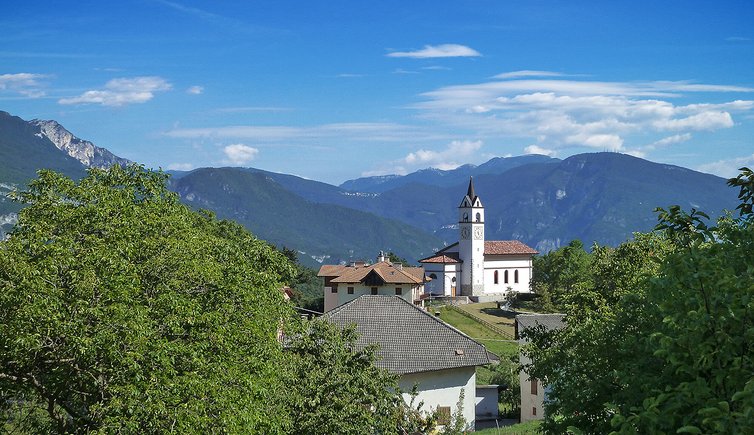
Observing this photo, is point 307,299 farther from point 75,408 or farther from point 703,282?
point 703,282

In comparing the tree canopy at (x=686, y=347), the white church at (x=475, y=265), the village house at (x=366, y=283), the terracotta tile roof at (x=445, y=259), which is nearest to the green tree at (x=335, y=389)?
the tree canopy at (x=686, y=347)

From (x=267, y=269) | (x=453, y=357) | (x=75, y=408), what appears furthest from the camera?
(x=453, y=357)

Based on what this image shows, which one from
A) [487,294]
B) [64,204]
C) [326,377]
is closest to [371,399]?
[326,377]

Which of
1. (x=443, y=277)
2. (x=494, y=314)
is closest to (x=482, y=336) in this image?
(x=494, y=314)

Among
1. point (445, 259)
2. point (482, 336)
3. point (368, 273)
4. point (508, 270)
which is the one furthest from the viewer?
point (508, 270)

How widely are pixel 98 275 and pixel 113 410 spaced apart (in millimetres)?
2805

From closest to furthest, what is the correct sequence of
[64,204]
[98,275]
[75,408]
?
[98,275], [75,408], [64,204]

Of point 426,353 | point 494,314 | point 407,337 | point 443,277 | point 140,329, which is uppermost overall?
point 140,329

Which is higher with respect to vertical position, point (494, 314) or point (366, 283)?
point (366, 283)

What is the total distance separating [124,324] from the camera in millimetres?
14695

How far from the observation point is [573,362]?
1900 centimetres

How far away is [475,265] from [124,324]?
111 metres

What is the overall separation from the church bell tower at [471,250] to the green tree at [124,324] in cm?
10463

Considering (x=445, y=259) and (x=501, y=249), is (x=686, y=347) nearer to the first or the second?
(x=445, y=259)
